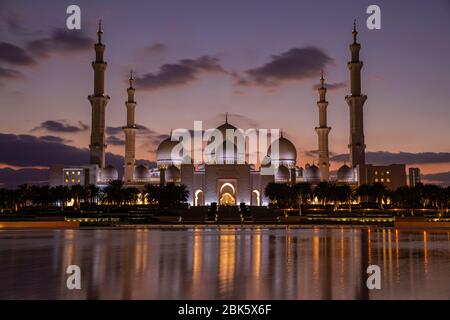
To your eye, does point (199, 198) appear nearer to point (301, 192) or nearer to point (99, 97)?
point (301, 192)

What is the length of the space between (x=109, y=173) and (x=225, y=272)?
5549 centimetres

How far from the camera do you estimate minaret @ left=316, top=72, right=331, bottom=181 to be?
61250 mm

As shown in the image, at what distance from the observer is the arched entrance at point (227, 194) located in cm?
5797

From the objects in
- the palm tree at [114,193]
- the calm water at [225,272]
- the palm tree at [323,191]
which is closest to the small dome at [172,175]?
the palm tree at [114,193]

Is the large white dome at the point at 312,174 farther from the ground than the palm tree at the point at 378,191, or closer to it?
farther from the ground

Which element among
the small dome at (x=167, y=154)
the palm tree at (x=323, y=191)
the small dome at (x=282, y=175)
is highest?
the small dome at (x=167, y=154)

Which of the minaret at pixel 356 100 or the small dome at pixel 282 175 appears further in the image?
the small dome at pixel 282 175

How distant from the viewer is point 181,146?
64812mm

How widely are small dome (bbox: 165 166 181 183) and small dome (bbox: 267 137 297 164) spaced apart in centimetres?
1171

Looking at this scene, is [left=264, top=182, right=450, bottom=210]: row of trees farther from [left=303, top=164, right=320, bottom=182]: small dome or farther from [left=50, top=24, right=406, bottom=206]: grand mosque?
[left=303, top=164, right=320, bottom=182]: small dome

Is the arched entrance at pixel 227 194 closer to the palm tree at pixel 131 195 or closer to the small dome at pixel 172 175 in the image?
the small dome at pixel 172 175

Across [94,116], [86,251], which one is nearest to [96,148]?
[94,116]
